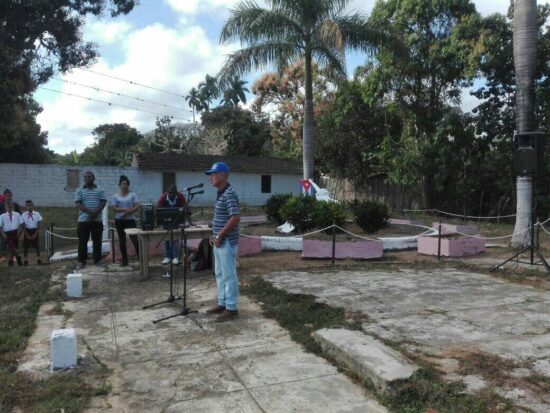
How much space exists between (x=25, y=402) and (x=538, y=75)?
20.5 metres

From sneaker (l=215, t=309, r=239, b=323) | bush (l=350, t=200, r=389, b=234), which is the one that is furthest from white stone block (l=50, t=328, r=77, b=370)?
bush (l=350, t=200, r=389, b=234)

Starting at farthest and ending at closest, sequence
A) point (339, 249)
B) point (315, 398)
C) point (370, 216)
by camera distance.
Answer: point (370, 216) < point (339, 249) < point (315, 398)

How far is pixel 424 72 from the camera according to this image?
20.1 m

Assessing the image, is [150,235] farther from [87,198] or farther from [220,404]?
[220,404]

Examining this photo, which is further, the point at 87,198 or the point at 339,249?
the point at 339,249

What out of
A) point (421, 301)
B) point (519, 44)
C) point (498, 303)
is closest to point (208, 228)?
point (421, 301)

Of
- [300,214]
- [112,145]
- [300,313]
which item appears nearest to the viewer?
[300,313]

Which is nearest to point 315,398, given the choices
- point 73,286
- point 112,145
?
point 73,286

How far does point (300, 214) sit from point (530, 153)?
16.9 ft

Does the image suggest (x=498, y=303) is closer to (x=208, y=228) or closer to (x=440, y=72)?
(x=208, y=228)

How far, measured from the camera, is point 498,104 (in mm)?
20562

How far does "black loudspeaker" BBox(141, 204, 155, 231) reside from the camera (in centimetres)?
788

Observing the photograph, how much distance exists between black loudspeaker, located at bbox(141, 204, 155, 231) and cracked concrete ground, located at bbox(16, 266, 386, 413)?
5.39 feet

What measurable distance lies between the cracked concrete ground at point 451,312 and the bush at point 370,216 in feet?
12.2
